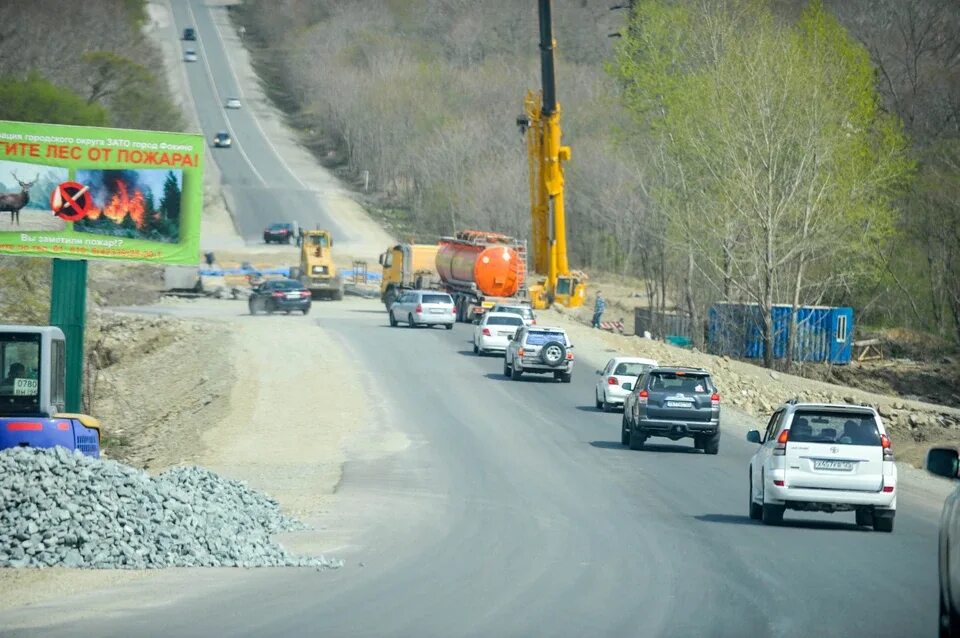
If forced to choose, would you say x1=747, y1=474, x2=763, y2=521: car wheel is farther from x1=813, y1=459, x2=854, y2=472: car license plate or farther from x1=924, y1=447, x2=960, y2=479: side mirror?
x1=924, y1=447, x2=960, y2=479: side mirror

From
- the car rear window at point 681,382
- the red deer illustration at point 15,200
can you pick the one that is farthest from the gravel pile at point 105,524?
the red deer illustration at point 15,200

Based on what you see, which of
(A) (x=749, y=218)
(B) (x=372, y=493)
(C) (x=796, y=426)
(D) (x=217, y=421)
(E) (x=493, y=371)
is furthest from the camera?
(A) (x=749, y=218)

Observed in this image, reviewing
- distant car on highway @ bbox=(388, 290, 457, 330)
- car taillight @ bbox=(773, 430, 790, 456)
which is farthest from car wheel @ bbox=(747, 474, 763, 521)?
distant car on highway @ bbox=(388, 290, 457, 330)

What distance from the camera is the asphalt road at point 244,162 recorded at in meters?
107

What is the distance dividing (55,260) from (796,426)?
18.7 m

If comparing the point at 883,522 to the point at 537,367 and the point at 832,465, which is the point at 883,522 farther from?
the point at 537,367

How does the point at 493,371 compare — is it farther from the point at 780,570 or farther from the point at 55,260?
the point at 780,570

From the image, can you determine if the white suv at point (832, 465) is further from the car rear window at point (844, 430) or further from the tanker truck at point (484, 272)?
the tanker truck at point (484, 272)

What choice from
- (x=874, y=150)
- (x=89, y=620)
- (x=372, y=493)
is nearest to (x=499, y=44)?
(x=874, y=150)

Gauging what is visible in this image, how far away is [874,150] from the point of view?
210 ft

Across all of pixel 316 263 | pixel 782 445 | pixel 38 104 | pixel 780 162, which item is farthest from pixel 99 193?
pixel 38 104

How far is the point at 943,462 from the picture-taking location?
31.5ft

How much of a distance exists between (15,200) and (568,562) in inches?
739

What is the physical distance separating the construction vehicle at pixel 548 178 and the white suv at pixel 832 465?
4007cm
